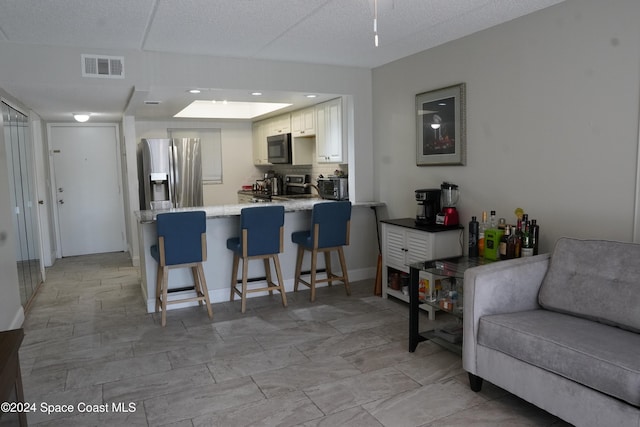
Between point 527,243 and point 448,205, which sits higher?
point 448,205

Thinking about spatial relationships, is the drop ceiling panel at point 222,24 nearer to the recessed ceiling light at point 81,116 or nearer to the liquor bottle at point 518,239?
the liquor bottle at point 518,239

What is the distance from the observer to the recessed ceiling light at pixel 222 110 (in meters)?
7.18

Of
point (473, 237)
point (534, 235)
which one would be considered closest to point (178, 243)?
point (473, 237)

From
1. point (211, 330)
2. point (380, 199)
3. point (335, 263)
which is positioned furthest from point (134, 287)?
point (380, 199)

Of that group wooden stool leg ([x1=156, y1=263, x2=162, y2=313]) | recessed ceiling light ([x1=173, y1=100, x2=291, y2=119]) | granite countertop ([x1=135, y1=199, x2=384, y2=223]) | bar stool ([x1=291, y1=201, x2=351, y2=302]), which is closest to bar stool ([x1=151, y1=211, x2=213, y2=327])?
wooden stool leg ([x1=156, y1=263, x2=162, y2=313])

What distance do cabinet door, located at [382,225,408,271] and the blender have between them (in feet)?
1.35

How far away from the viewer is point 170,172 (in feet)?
22.2

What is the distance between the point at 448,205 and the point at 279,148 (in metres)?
3.33

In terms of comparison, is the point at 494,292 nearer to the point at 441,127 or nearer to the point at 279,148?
the point at 441,127

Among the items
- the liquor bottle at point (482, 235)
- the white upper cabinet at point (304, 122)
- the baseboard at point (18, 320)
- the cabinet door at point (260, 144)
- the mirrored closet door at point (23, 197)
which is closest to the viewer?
the liquor bottle at point (482, 235)

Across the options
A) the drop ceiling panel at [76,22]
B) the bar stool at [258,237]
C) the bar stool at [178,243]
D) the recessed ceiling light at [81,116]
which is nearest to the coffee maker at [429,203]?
the bar stool at [258,237]

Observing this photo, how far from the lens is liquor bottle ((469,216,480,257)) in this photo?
3.66 metres

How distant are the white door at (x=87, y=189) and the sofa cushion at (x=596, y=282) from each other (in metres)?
6.51

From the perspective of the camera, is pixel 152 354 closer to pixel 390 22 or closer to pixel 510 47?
pixel 390 22
